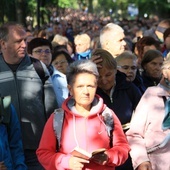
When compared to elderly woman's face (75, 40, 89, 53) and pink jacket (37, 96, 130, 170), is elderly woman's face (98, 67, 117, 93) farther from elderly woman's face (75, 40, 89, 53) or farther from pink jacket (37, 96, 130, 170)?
elderly woman's face (75, 40, 89, 53)

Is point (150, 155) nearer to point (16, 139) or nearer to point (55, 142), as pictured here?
point (55, 142)

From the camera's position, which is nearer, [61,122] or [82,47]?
[61,122]

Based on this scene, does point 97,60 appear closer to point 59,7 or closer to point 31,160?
point 31,160

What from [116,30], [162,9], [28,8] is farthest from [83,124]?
[162,9]

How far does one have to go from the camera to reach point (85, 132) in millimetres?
4598

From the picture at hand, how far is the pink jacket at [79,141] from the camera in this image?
14.9ft

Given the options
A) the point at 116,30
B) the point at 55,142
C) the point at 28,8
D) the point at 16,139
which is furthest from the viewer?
the point at 28,8

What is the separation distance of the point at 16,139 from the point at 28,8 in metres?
29.4

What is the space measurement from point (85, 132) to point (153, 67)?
322 cm

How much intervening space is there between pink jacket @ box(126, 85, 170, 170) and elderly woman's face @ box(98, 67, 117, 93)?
0.71 metres

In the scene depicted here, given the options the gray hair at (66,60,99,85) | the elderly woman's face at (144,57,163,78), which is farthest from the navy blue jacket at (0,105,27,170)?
the elderly woman's face at (144,57,163,78)

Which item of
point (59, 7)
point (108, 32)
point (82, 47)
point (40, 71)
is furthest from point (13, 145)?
point (59, 7)

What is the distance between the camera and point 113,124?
4.74 metres

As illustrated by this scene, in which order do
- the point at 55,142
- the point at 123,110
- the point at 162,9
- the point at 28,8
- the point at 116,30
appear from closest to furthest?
the point at 55,142, the point at 123,110, the point at 116,30, the point at 28,8, the point at 162,9
